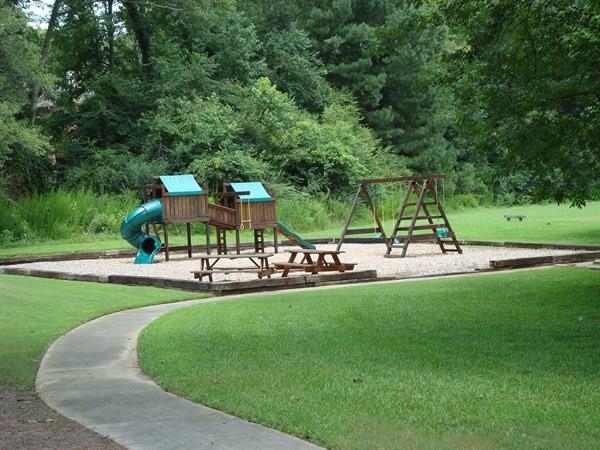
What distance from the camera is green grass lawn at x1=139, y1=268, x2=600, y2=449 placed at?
6324 millimetres

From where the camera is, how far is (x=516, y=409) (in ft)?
22.1

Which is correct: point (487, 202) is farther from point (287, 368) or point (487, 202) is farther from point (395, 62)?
point (287, 368)

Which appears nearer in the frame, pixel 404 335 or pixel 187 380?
pixel 187 380

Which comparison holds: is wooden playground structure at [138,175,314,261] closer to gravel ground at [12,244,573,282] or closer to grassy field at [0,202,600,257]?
gravel ground at [12,244,573,282]

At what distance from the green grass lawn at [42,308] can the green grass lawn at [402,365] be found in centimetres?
128

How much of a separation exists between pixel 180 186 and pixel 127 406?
758 inches

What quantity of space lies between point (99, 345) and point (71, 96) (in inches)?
1352

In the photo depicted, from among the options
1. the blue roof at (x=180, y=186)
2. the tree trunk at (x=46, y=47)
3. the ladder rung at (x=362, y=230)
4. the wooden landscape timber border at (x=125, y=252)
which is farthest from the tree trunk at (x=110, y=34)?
Answer: the blue roof at (x=180, y=186)

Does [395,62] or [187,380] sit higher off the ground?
[395,62]

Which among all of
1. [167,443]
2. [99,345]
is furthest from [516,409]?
[99,345]

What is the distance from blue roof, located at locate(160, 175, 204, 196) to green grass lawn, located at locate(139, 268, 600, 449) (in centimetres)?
1156

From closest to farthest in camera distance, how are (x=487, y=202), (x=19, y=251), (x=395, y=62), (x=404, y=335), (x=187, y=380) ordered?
(x=187, y=380)
(x=404, y=335)
(x=19, y=251)
(x=395, y=62)
(x=487, y=202)

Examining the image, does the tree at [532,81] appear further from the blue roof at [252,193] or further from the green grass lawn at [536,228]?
the blue roof at [252,193]

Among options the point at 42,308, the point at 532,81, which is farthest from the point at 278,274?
the point at 532,81
